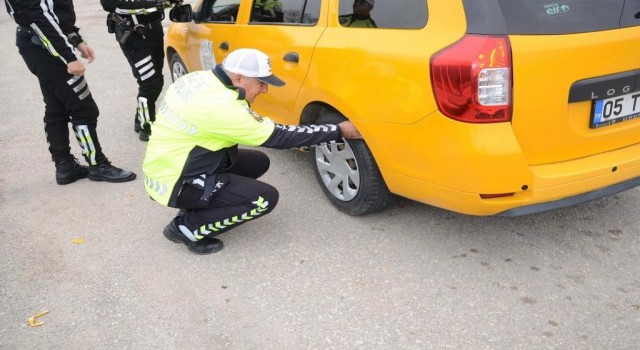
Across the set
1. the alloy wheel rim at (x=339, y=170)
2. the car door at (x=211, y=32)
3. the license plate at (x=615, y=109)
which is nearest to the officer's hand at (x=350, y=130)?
the alloy wheel rim at (x=339, y=170)

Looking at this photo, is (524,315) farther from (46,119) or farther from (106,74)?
(106,74)

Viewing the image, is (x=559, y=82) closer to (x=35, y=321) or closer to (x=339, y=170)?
(x=339, y=170)

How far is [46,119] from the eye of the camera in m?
4.17

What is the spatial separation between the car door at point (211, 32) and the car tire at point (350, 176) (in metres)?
1.24

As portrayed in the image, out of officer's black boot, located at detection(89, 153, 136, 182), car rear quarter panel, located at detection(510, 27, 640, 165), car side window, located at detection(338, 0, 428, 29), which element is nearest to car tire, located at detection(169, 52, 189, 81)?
officer's black boot, located at detection(89, 153, 136, 182)

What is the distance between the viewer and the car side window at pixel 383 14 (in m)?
2.63

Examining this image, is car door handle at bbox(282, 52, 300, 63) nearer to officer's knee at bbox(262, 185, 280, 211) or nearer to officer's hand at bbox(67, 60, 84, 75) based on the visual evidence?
officer's knee at bbox(262, 185, 280, 211)

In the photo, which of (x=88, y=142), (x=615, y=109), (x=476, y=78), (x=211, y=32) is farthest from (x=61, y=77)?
(x=615, y=109)

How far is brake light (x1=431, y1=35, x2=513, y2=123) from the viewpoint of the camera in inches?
93.7

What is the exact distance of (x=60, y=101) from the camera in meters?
4.07

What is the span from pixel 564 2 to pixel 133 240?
269cm

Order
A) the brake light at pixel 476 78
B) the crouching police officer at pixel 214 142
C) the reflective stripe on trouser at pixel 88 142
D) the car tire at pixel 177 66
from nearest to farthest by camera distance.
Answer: the brake light at pixel 476 78
the crouching police officer at pixel 214 142
the reflective stripe on trouser at pixel 88 142
the car tire at pixel 177 66

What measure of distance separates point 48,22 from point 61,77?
1.44ft

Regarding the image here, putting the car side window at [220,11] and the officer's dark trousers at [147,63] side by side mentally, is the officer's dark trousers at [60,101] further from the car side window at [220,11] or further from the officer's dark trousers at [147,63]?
the car side window at [220,11]
